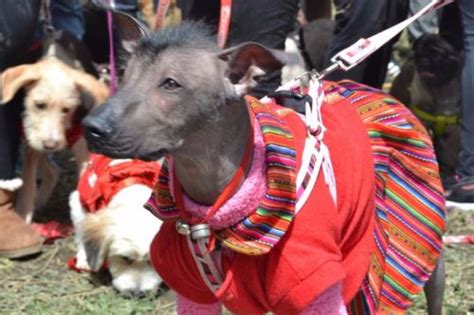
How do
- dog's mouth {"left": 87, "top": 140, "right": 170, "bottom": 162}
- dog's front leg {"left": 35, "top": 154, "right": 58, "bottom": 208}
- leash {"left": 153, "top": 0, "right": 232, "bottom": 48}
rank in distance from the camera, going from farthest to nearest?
dog's front leg {"left": 35, "top": 154, "right": 58, "bottom": 208} → leash {"left": 153, "top": 0, "right": 232, "bottom": 48} → dog's mouth {"left": 87, "top": 140, "right": 170, "bottom": 162}

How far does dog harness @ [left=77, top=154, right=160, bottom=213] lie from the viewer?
3.35m

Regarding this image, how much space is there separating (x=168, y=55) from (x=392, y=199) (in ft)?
2.64

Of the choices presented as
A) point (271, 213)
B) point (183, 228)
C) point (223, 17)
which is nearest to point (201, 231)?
point (183, 228)

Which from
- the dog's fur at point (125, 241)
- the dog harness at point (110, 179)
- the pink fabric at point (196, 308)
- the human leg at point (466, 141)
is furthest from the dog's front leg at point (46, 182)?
the pink fabric at point (196, 308)

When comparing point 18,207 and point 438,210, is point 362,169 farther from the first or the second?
point 18,207

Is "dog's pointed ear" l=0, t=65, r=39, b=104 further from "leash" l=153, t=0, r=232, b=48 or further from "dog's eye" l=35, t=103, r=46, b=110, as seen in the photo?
"leash" l=153, t=0, r=232, b=48

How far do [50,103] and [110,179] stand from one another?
46 centimetres

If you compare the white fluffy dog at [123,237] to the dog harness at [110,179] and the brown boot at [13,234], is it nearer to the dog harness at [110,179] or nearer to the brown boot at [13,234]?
the dog harness at [110,179]

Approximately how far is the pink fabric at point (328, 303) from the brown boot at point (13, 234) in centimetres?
184

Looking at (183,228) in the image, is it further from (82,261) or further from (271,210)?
(82,261)

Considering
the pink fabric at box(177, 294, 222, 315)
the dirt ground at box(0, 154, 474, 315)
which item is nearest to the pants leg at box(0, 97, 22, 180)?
the dirt ground at box(0, 154, 474, 315)

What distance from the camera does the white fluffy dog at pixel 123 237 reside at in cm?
315

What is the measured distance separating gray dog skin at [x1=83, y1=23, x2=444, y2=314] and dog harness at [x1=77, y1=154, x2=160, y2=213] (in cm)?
140

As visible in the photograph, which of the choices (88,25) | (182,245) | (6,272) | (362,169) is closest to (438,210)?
(362,169)
